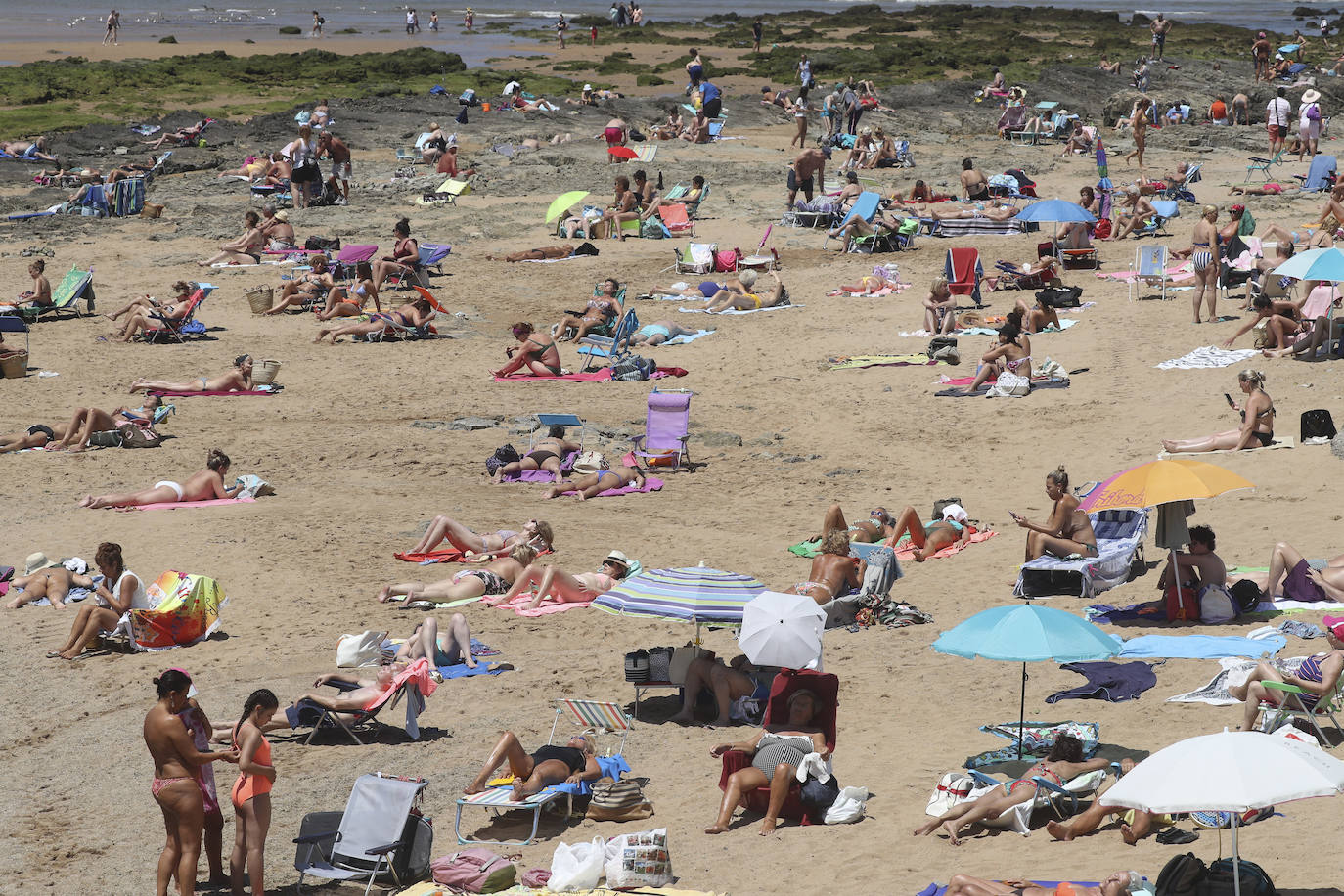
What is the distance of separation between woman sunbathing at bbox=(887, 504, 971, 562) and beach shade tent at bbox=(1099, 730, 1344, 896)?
6574 mm

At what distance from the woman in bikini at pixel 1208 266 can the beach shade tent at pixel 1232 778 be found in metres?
13.6

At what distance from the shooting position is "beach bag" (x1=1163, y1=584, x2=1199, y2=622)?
34.4 feet

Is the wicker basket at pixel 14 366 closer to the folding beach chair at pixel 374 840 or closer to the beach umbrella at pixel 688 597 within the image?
the beach umbrella at pixel 688 597

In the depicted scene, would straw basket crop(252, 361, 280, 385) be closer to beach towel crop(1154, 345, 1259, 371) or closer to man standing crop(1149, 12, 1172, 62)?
beach towel crop(1154, 345, 1259, 371)

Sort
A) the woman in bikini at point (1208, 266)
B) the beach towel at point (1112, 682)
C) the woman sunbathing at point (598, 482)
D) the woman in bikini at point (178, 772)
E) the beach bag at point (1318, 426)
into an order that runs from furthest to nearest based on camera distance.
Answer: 1. the woman in bikini at point (1208, 266)
2. the woman sunbathing at point (598, 482)
3. the beach bag at point (1318, 426)
4. the beach towel at point (1112, 682)
5. the woman in bikini at point (178, 772)

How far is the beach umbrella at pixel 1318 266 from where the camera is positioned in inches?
606

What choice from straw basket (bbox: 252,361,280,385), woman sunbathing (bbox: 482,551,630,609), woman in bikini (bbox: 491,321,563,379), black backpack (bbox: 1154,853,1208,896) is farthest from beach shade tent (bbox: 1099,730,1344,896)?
straw basket (bbox: 252,361,280,385)

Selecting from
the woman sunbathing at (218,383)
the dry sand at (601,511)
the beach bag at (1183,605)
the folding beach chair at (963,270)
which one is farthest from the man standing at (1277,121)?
the beach bag at (1183,605)

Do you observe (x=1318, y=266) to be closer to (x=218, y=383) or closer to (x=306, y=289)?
(x=218, y=383)

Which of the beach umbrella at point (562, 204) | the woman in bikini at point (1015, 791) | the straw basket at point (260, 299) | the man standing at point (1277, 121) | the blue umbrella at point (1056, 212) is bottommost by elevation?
the woman in bikini at point (1015, 791)

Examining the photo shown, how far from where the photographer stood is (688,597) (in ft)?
31.0

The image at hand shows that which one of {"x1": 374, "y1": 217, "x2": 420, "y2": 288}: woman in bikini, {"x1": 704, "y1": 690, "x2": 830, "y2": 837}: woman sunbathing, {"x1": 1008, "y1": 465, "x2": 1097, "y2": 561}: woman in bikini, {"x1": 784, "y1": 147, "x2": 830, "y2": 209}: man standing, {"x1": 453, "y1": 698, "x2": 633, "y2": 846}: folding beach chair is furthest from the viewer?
{"x1": 784, "y1": 147, "x2": 830, "y2": 209}: man standing

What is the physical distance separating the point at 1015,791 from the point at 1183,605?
3549 mm

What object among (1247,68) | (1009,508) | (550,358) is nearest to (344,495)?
(550,358)
